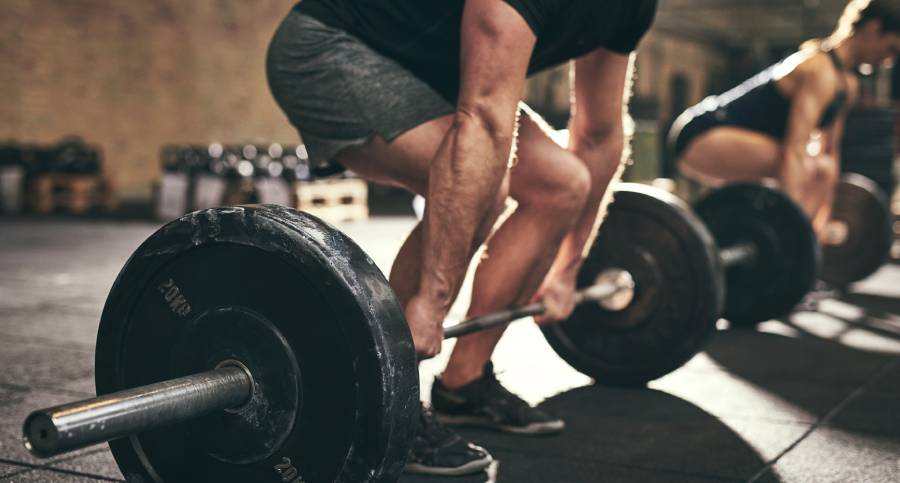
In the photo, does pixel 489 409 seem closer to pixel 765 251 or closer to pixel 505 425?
pixel 505 425

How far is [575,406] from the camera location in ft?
6.49

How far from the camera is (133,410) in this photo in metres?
0.99

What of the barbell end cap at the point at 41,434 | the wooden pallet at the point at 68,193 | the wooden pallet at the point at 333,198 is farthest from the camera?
the wooden pallet at the point at 68,193

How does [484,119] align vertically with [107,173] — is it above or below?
above

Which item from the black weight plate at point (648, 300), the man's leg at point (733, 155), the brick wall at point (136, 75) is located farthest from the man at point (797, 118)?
the brick wall at point (136, 75)

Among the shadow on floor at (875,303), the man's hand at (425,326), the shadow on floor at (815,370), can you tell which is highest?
the man's hand at (425,326)

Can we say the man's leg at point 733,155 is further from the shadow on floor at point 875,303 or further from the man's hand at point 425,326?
the man's hand at point 425,326

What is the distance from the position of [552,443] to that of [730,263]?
4.73ft

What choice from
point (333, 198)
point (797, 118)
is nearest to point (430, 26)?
point (797, 118)

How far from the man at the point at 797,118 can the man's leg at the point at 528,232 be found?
188 cm

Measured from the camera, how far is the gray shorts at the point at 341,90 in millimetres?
1489

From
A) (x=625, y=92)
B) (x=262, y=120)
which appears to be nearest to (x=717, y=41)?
(x=262, y=120)

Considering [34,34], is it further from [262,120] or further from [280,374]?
[280,374]

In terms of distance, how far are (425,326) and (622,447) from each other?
539mm
